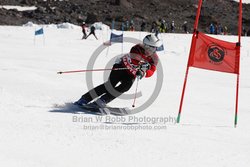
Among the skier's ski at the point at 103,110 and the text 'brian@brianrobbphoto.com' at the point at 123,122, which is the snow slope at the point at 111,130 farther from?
the skier's ski at the point at 103,110

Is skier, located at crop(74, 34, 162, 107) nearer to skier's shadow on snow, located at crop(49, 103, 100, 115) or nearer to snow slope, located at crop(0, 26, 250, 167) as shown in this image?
skier's shadow on snow, located at crop(49, 103, 100, 115)

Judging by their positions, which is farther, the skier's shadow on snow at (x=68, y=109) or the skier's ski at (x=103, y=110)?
the skier's ski at (x=103, y=110)

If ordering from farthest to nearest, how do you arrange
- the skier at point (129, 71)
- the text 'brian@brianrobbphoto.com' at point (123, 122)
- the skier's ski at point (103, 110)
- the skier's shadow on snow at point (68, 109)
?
the skier at point (129, 71), the skier's ski at point (103, 110), the skier's shadow on snow at point (68, 109), the text 'brian@brianrobbphoto.com' at point (123, 122)

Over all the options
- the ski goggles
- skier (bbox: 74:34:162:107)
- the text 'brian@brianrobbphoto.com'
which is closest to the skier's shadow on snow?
skier (bbox: 74:34:162:107)

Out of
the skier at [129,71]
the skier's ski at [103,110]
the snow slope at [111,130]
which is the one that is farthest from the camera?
the skier at [129,71]

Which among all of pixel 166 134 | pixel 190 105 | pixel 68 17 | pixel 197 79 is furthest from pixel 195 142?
pixel 68 17

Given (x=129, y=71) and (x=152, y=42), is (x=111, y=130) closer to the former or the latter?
(x=129, y=71)

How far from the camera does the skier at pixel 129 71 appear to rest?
308 inches

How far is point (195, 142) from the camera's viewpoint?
6.22 meters

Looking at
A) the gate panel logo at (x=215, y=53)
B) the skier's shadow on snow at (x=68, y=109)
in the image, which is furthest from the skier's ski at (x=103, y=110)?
the gate panel logo at (x=215, y=53)

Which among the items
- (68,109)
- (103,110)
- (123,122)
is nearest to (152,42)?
(103,110)

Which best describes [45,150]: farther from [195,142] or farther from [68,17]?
[68,17]

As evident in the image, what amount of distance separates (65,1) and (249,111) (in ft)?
203

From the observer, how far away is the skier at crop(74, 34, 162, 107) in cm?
782
